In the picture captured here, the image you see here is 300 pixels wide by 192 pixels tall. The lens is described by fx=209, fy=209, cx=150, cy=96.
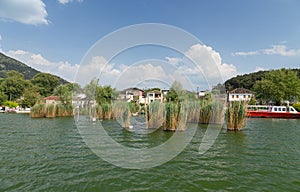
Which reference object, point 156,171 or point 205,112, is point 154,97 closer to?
point 205,112

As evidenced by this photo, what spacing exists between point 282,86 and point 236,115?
33.6 m

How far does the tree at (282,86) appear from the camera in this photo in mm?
41812

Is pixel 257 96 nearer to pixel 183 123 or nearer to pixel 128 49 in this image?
pixel 183 123

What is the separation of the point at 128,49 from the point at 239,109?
9.19 m

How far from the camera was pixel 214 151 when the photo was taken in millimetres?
9297

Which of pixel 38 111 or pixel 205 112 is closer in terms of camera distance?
pixel 205 112

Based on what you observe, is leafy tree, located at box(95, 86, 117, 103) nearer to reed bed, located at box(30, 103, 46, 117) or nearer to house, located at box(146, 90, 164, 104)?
house, located at box(146, 90, 164, 104)

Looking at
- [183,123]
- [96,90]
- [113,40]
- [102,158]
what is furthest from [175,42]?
[96,90]

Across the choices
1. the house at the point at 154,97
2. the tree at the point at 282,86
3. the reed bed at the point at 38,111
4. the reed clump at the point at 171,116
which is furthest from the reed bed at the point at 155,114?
the tree at the point at 282,86

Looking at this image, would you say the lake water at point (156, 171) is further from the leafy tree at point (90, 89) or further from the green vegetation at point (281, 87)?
the green vegetation at point (281, 87)

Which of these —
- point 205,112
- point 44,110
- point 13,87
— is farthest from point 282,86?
point 13,87

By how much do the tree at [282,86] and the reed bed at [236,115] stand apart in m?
32.8

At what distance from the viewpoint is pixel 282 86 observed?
42.1m

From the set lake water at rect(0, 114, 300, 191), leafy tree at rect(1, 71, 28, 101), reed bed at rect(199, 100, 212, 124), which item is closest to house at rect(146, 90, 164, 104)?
reed bed at rect(199, 100, 212, 124)
